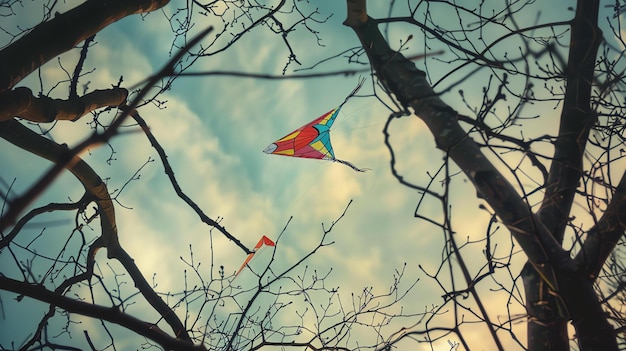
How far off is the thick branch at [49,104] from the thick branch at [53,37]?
0.54 feet

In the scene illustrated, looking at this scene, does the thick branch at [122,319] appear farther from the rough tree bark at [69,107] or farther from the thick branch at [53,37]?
the thick branch at [53,37]

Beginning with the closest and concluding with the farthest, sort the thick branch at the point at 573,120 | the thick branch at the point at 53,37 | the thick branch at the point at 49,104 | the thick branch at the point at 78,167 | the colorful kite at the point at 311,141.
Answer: the thick branch at the point at 53,37, the thick branch at the point at 49,104, the thick branch at the point at 573,120, the thick branch at the point at 78,167, the colorful kite at the point at 311,141

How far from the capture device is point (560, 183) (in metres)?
2.32

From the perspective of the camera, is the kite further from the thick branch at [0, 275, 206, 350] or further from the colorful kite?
the colorful kite

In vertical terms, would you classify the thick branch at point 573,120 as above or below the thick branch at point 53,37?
below

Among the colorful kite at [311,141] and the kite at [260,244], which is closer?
the kite at [260,244]

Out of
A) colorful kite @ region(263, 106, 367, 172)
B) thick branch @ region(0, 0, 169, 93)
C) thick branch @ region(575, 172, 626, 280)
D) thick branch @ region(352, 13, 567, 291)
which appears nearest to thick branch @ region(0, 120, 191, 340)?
thick branch @ region(0, 0, 169, 93)

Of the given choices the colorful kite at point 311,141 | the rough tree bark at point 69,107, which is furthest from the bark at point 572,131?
the colorful kite at point 311,141

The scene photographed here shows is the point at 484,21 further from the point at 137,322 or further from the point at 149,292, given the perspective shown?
the point at 149,292

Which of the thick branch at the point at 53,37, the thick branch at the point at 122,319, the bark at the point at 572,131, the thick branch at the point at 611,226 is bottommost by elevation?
the thick branch at the point at 122,319

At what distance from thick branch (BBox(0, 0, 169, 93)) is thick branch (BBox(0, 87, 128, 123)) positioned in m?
0.16

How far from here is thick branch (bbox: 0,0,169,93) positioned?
1.95 metres

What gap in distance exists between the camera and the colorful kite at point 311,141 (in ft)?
23.7

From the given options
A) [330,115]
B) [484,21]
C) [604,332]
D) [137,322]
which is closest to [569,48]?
[484,21]
